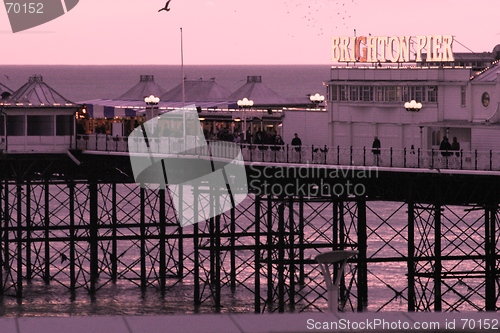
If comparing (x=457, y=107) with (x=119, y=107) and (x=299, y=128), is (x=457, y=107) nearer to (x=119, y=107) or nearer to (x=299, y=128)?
(x=299, y=128)

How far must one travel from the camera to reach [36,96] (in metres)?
65.8

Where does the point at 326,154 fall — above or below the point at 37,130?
below

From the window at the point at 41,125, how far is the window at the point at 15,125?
0.99 feet

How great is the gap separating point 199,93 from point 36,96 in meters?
22.9

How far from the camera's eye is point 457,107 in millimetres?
58938

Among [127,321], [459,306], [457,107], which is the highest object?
[457,107]

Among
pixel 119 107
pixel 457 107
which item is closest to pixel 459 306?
pixel 457 107

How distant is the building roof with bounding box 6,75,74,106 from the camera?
65.1 m

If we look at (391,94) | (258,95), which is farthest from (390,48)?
(258,95)

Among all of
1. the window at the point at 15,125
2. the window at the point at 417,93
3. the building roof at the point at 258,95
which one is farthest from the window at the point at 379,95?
the building roof at the point at 258,95

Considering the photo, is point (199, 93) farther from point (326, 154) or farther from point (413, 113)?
point (326, 154)

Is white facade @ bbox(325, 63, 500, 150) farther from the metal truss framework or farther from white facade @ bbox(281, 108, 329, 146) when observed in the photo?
the metal truss framework

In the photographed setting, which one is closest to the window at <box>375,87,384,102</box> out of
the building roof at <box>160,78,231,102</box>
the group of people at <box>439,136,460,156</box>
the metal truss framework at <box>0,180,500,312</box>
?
the metal truss framework at <box>0,180,500,312</box>

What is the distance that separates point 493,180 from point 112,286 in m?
19.6
